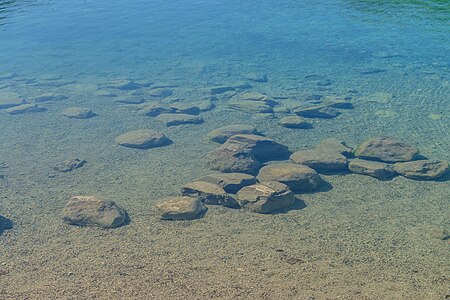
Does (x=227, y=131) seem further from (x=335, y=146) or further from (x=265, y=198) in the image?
(x=265, y=198)

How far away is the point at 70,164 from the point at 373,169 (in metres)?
5.36

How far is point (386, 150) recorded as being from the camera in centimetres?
991

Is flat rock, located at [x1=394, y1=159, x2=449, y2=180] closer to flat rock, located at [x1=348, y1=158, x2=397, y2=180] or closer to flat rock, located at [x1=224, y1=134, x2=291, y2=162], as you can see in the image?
flat rock, located at [x1=348, y1=158, x2=397, y2=180]

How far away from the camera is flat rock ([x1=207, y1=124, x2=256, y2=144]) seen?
11.0m

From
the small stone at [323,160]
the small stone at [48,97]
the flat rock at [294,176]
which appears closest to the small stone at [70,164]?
the flat rock at [294,176]

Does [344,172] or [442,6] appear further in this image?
[442,6]

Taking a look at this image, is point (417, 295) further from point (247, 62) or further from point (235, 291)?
point (247, 62)

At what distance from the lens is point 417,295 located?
5.71 meters

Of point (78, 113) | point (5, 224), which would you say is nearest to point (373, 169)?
point (5, 224)

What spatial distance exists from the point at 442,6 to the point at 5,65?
1708cm

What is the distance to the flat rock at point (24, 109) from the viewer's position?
13484 mm

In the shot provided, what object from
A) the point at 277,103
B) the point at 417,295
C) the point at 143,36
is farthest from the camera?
the point at 143,36

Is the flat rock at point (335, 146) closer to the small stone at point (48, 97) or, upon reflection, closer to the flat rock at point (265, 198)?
the flat rock at point (265, 198)

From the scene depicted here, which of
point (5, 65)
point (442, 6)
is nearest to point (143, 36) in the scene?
point (5, 65)
